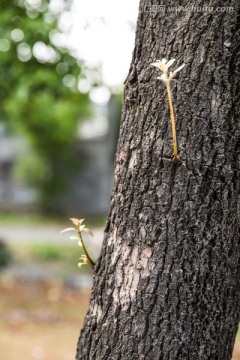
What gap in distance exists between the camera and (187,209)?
198 cm

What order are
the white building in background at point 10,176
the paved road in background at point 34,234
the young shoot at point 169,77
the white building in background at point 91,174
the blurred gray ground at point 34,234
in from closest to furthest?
the young shoot at point 169,77, the paved road in background at point 34,234, the blurred gray ground at point 34,234, the white building in background at point 91,174, the white building in background at point 10,176

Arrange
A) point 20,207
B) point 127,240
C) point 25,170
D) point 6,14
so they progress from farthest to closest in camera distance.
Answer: point 20,207 < point 25,170 < point 6,14 < point 127,240

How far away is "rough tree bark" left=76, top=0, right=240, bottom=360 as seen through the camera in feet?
6.50

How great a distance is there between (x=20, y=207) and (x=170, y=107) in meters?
20.5

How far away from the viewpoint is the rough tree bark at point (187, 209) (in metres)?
1.98

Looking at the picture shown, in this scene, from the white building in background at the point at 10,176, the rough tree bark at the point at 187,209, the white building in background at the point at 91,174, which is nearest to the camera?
the rough tree bark at the point at 187,209

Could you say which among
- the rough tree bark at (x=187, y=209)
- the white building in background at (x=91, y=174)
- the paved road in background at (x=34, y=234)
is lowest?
the rough tree bark at (x=187, y=209)

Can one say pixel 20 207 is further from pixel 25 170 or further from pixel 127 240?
pixel 127 240

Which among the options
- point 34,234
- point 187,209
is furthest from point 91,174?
point 187,209

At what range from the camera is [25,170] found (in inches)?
786

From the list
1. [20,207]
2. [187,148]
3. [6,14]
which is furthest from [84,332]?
[20,207]

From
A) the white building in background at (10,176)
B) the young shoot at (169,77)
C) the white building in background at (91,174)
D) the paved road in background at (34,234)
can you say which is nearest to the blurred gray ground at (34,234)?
the paved road in background at (34,234)

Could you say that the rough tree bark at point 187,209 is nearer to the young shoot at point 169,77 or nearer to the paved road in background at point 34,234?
the young shoot at point 169,77

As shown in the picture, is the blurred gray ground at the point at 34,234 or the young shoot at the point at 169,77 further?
the blurred gray ground at the point at 34,234
